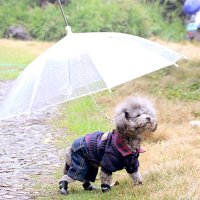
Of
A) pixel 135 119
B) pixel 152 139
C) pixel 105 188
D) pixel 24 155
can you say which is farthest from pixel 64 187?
pixel 152 139

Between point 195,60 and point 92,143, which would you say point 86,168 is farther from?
point 195,60

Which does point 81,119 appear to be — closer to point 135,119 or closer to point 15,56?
point 135,119

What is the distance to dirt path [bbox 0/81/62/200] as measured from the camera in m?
6.78

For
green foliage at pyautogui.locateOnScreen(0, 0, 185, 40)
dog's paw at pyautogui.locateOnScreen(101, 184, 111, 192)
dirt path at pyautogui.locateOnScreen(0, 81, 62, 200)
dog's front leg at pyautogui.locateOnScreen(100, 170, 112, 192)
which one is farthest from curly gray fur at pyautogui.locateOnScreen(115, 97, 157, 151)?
green foliage at pyautogui.locateOnScreen(0, 0, 185, 40)

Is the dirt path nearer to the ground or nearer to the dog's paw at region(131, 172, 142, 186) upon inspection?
the ground

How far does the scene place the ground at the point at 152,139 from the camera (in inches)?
233

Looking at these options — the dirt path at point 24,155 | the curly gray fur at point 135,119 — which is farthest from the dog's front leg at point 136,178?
the dirt path at point 24,155

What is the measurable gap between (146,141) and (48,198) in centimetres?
286

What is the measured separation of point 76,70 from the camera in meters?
6.16

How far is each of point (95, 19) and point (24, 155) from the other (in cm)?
2801

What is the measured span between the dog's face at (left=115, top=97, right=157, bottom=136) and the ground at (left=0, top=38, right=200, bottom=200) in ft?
2.10

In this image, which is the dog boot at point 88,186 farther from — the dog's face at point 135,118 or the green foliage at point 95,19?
the green foliage at point 95,19

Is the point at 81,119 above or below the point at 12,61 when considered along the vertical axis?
above

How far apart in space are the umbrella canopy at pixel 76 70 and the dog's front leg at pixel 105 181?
34.7 inches
